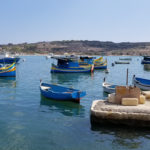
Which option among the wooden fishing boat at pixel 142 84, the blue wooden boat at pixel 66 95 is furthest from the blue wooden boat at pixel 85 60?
the blue wooden boat at pixel 66 95

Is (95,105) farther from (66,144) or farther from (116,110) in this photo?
(66,144)

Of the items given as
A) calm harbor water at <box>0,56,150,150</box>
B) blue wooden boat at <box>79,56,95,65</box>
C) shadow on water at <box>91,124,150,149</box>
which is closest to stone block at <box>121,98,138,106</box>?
shadow on water at <box>91,124,150,149</box>

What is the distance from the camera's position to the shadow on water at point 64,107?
16.9 metres

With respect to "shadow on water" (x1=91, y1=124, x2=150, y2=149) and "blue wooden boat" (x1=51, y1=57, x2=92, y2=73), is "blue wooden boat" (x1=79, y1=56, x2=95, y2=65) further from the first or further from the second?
"shadow on water" (x1=91, y1=124, x2=150, y2=149)

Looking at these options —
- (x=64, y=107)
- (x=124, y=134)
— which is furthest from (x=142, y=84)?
(x=124, y=134)

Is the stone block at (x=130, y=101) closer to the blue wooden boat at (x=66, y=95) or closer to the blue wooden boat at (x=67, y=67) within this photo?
the blue wooden boat at (x=66, y=95)

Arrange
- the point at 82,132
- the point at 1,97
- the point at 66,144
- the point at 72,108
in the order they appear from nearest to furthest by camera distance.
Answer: the point at 66,144
the point at 82,132
the point at 72,108
the point at 1,97

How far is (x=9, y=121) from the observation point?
14602 mm

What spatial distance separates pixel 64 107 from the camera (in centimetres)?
1827

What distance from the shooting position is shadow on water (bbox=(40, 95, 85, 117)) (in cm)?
1691

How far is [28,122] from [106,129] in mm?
4689

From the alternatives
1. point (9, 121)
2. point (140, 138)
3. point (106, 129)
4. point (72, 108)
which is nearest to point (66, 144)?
point (106, 129)

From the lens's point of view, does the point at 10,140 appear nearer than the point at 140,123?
Yes

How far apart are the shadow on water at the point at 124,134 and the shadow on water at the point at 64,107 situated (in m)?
3.38
